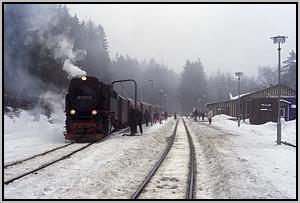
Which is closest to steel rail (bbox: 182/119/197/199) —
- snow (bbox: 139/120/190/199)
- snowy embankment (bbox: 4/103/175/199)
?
snow (bbox: 139/120/190/199)

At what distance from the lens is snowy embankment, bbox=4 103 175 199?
9086mm

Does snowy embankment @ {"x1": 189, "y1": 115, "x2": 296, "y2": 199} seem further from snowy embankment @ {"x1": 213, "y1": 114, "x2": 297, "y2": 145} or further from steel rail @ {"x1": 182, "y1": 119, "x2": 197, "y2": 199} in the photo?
snowy embankment @ {"x1": 213, "y1": 114, "x2": 297, "y2": 145}

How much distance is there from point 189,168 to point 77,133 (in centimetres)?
957

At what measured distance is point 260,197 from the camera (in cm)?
859

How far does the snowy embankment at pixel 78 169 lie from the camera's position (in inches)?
358

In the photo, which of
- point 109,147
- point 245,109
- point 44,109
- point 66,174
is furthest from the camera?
point 245,109

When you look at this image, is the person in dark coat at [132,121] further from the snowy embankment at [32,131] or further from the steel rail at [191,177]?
the steel rail at [191,177]

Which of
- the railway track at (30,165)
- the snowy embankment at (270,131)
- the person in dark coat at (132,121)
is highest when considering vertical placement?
the person in dark coat at (132,121)

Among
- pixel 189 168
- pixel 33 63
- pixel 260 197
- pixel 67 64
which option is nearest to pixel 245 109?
pixel 67 64

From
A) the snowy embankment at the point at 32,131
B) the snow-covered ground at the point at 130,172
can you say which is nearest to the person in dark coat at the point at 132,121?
the snowy embankment at the point at 32,131

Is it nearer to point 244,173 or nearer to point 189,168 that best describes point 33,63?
point 189,168

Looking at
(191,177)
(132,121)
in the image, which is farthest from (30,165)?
(132,121)

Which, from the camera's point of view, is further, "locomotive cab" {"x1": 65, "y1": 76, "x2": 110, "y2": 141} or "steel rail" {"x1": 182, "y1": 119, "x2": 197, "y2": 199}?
"locomotive cab" {"x1": 65, "y1": 76, "x2": 110, "y2": 141}

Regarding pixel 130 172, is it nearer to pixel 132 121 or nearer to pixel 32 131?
pixel 32 131
